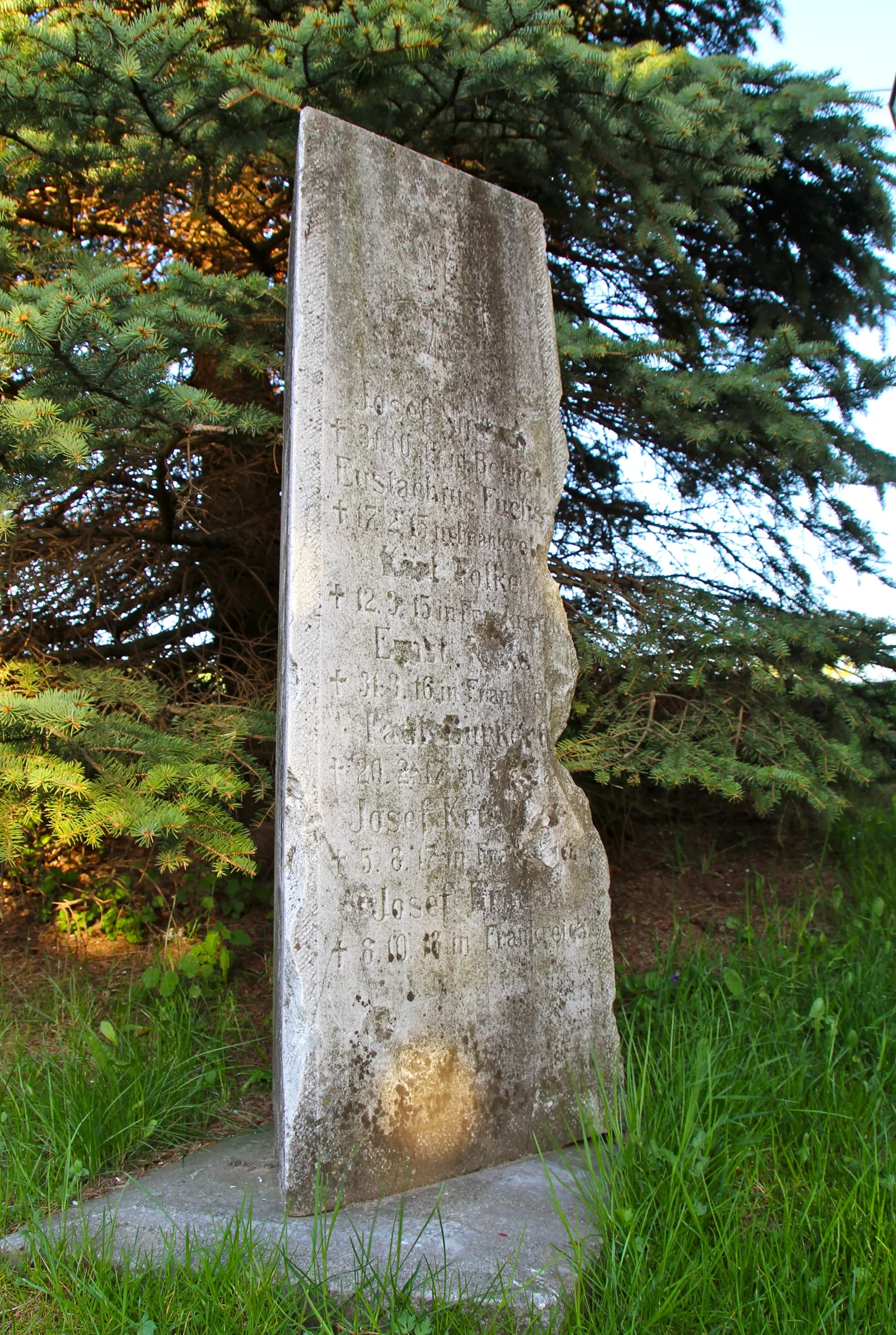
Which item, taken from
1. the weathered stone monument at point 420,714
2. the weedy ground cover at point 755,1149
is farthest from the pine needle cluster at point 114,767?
the weedy ground cover at point 755,1149

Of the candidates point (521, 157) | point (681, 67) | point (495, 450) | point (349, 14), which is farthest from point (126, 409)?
point (681, 67)

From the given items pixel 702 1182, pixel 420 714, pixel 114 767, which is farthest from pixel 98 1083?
pixel 702 1182

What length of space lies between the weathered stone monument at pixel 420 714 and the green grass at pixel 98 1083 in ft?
1.81

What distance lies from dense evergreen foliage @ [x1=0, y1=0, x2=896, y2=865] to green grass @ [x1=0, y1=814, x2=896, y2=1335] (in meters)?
0.68

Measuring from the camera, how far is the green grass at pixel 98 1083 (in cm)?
237

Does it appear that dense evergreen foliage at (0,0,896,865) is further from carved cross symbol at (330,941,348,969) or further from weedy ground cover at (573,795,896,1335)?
carved cross symbol at (330,941,348,969)

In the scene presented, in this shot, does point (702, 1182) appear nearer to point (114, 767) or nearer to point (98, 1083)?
point (98, 1083)

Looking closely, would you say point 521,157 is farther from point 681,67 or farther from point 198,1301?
point 198,1301

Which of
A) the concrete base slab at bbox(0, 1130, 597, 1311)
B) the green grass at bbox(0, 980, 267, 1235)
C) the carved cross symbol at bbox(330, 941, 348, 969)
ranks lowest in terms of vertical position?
the concrete base slab at bbox(0, 1130, 597, 1311)

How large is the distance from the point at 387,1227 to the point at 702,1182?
0.69 meters

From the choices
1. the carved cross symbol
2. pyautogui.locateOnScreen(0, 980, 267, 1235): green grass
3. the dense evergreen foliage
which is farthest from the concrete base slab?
the dense evergreen foliage

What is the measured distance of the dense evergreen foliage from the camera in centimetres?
284

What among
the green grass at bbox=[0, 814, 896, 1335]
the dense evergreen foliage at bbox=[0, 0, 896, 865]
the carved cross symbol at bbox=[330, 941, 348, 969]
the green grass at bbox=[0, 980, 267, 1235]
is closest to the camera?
the green grass at bbox=[0, 814, 896, 1335]

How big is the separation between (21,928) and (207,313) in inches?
99.7
